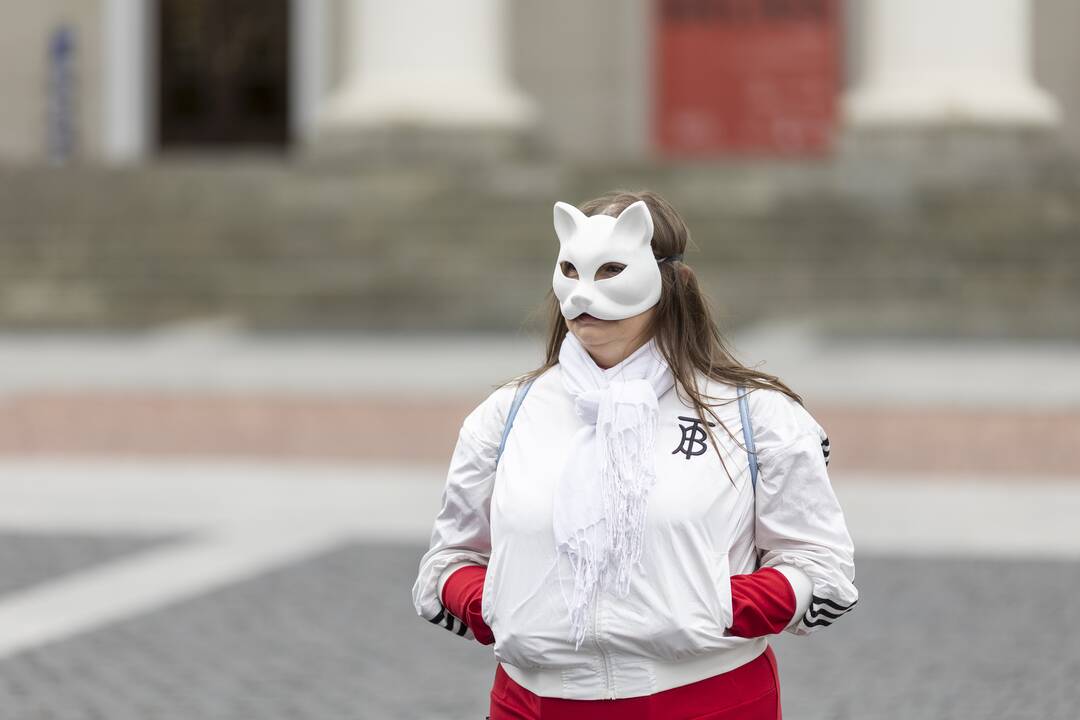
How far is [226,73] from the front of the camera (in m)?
22.5

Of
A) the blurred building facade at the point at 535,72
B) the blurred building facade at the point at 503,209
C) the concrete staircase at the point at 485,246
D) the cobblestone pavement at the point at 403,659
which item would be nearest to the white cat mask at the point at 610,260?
the cobblestone pavement at the point at 403,659

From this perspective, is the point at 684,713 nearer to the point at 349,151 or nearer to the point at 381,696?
the point at 381,696

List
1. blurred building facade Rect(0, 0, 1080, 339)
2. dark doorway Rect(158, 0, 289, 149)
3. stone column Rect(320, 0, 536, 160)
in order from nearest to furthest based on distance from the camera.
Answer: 1. blurred building facade Rect(0, 0, 1080, 339)
2. stone column Rect(320, 0, 536, 160)
3. dark doorway Rect(158, 0, 289, 149)

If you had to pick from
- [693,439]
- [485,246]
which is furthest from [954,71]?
[693,439]

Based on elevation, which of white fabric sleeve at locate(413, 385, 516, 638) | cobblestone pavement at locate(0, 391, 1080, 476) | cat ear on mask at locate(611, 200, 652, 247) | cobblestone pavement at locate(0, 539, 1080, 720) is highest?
cat ear on mask at locate(611, 200, 652, 247)

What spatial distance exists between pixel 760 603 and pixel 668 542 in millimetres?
173

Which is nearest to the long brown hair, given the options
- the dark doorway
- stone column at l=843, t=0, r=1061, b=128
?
stone column at l=843, t=0, r=1061, b=128

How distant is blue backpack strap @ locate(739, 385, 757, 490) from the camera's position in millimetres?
2305

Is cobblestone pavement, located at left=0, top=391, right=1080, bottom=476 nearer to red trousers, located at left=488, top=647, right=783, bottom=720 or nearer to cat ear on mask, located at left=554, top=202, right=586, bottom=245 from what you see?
red trousers, located at left=488, top=647, right=783, bottom=720

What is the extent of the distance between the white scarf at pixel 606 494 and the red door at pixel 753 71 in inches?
776

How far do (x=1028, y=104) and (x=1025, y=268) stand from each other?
252 centimetres

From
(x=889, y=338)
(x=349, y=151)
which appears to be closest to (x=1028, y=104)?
(x=889, y=338)

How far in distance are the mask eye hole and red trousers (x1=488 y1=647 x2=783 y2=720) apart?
0.58 meters

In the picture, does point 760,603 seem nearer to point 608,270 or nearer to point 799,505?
point 799,505
